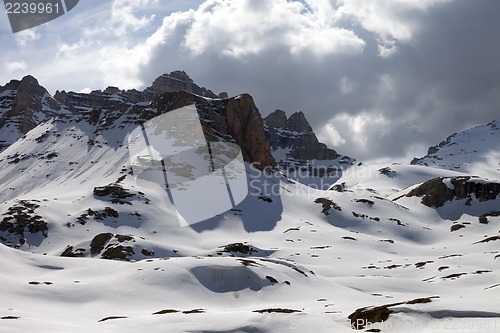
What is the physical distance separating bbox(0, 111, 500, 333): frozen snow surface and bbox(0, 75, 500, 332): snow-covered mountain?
0.28m

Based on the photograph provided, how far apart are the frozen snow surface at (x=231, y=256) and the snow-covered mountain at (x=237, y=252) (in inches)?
10.9

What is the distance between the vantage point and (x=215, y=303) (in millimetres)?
51375

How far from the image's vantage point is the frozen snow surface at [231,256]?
3609 cm

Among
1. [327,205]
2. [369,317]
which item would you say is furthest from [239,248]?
[369,317]

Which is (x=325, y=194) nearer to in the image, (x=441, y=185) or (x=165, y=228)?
(x=441, y=185)

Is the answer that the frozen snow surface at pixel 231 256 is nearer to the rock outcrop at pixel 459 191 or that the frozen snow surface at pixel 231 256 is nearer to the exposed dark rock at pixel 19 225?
the exposed dark rock at pixel 19 225

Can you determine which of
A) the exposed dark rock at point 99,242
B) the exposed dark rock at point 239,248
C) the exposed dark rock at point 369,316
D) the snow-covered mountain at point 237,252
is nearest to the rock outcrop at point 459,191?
the snow-covered mountain at point 237,252

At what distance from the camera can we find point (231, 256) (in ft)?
314

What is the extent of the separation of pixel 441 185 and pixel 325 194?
41470 mm

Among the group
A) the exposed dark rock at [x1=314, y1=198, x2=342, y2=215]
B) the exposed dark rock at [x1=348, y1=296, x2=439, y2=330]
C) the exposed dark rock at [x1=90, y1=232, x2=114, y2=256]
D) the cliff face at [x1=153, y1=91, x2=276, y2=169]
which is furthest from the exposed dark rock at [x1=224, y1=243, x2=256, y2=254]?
the cliff face at [x1=153, y1=91, x2=276, y2=169]

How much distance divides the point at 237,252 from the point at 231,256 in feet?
21.8

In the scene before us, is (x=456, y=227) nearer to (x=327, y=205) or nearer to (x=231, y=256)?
(x=327, y=205)

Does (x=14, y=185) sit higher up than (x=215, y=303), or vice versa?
(x=14, y=185)

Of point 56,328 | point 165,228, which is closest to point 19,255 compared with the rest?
point 56,328
